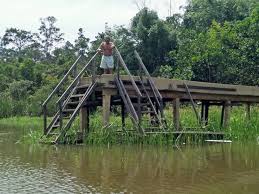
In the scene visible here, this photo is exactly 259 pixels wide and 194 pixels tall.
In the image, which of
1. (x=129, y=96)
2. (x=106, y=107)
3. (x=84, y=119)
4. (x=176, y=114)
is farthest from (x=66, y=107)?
(x=176, y=114)

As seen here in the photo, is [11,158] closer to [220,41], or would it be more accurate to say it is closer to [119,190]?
[119,190]

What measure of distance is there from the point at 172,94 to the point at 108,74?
2.78 meters

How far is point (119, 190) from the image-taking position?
788 cm

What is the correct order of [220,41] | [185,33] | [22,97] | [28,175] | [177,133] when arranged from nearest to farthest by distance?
[28,175] → [177,133] → [220,41] → [185,33] → [22,97]

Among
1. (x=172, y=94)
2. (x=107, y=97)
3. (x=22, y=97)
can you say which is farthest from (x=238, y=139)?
(x=22, y=97)

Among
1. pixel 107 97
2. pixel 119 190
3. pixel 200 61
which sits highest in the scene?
pixel 200 61

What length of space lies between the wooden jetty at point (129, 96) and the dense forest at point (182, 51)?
12077mm

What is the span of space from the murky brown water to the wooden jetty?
120 cm

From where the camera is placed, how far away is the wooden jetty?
15.0 m

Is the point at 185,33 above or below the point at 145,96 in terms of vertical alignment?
above

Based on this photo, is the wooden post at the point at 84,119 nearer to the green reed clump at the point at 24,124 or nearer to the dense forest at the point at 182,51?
the green reed clump at the point at 24,124

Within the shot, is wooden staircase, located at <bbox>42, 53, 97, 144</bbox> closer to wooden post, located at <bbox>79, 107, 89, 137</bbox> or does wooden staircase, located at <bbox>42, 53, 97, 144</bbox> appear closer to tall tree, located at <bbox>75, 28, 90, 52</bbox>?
wooden post, located at <bbox>79, 107, 89, 137</bbox>

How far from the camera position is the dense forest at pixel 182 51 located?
3047cm

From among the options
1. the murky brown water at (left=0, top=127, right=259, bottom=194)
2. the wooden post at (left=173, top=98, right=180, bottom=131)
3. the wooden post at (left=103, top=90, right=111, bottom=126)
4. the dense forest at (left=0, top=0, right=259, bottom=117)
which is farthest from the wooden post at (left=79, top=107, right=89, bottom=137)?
the dense forest at (left=0, top=0, right=259, bottom=117)
